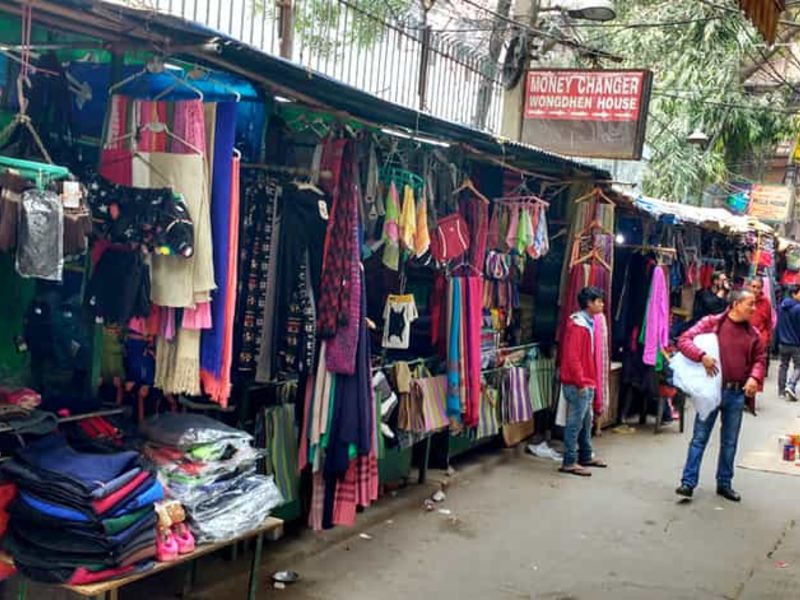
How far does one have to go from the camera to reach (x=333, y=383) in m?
5.28

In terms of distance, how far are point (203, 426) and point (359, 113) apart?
205 centimetres

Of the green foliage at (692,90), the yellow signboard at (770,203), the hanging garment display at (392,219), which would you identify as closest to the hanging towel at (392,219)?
the hanging garment display at (392,219)

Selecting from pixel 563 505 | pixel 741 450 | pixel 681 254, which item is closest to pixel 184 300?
pixel 563 505

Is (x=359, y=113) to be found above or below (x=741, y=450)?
above

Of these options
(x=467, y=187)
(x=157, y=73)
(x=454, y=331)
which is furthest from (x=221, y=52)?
(x=454, y=331)

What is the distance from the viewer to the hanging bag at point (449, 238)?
6.63 metres

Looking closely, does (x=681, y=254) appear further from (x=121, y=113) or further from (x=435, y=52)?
(x=121, y=113)

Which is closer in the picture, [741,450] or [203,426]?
[203,426]

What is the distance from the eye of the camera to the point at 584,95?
8992mm

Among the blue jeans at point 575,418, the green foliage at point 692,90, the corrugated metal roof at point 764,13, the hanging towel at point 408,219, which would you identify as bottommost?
the blue jeans at point 575,418

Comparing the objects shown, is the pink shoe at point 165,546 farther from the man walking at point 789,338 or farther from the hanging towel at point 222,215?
the man walking at point 789,338

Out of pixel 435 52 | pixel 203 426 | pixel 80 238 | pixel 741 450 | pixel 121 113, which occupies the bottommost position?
pixel 741 450

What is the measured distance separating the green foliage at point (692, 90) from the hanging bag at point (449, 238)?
443 inches

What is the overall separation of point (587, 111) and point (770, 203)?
1365 cm
